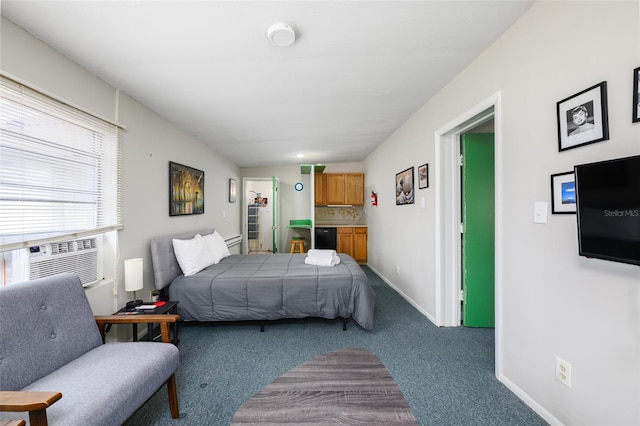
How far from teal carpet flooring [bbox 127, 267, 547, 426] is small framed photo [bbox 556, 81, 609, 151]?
1.67 m

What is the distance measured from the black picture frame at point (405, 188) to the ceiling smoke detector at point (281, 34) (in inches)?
87.0

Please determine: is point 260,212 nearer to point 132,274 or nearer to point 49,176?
point 132,274

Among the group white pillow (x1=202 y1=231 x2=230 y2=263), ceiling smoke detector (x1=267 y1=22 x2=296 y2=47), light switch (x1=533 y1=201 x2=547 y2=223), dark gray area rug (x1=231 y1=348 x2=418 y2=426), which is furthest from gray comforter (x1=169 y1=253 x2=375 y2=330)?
ceiling smoke detector (x1=267 y1=22 x2=296 y2=47)

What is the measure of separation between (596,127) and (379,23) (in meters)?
1.31

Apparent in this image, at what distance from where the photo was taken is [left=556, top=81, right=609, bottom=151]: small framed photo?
3.71ft

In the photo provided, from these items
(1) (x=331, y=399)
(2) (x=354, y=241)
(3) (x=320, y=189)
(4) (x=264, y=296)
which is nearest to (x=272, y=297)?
(4) (x=264, y=296)

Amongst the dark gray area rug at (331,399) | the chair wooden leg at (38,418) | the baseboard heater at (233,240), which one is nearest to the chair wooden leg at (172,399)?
the chair wooden leg at (38,418)

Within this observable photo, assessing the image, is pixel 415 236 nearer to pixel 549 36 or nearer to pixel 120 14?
→ pixel 549 36

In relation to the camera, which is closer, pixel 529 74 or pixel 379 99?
pixel 529 74

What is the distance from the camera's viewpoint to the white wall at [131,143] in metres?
1.56

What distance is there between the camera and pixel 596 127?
3.80 ft

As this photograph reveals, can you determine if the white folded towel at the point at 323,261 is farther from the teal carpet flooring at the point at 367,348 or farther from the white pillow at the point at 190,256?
the white pillow at the point at 190,256

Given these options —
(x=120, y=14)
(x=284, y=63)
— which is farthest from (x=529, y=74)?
(x=120, y=14)

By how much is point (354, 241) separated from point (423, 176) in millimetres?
3008
